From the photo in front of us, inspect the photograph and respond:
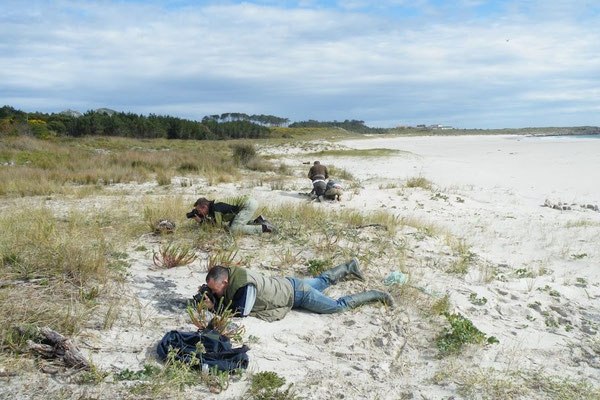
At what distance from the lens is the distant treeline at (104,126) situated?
33.1 m

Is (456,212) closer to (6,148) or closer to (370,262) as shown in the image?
(370,262)

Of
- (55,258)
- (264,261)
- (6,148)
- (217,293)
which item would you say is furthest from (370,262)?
(6,148)

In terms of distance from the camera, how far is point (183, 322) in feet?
13.6

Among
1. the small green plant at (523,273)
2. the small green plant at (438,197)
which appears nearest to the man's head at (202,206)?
the small green plant at (523,273)

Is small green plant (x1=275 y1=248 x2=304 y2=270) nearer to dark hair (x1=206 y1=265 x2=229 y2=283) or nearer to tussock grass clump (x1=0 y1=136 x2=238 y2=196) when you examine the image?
dark hair (x1=206 y1=265 x2=229 y2=283)

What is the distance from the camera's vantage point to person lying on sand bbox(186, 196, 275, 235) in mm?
6934

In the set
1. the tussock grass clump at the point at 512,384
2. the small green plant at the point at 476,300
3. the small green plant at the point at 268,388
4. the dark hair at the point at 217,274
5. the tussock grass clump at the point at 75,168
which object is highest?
the tussock grass clump at the point at 75,168

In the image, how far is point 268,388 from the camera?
127 inches

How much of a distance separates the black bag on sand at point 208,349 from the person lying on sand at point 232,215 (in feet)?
11.0

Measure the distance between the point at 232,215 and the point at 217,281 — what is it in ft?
9.87

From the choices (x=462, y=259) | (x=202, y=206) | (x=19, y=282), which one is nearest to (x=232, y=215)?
(x=202, y=206)

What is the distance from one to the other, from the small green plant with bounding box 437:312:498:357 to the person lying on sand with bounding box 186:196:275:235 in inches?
138

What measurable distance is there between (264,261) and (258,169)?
13.0 m

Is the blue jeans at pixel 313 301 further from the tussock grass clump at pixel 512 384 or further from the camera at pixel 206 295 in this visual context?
the tussock grass clump at pixel 512 384
